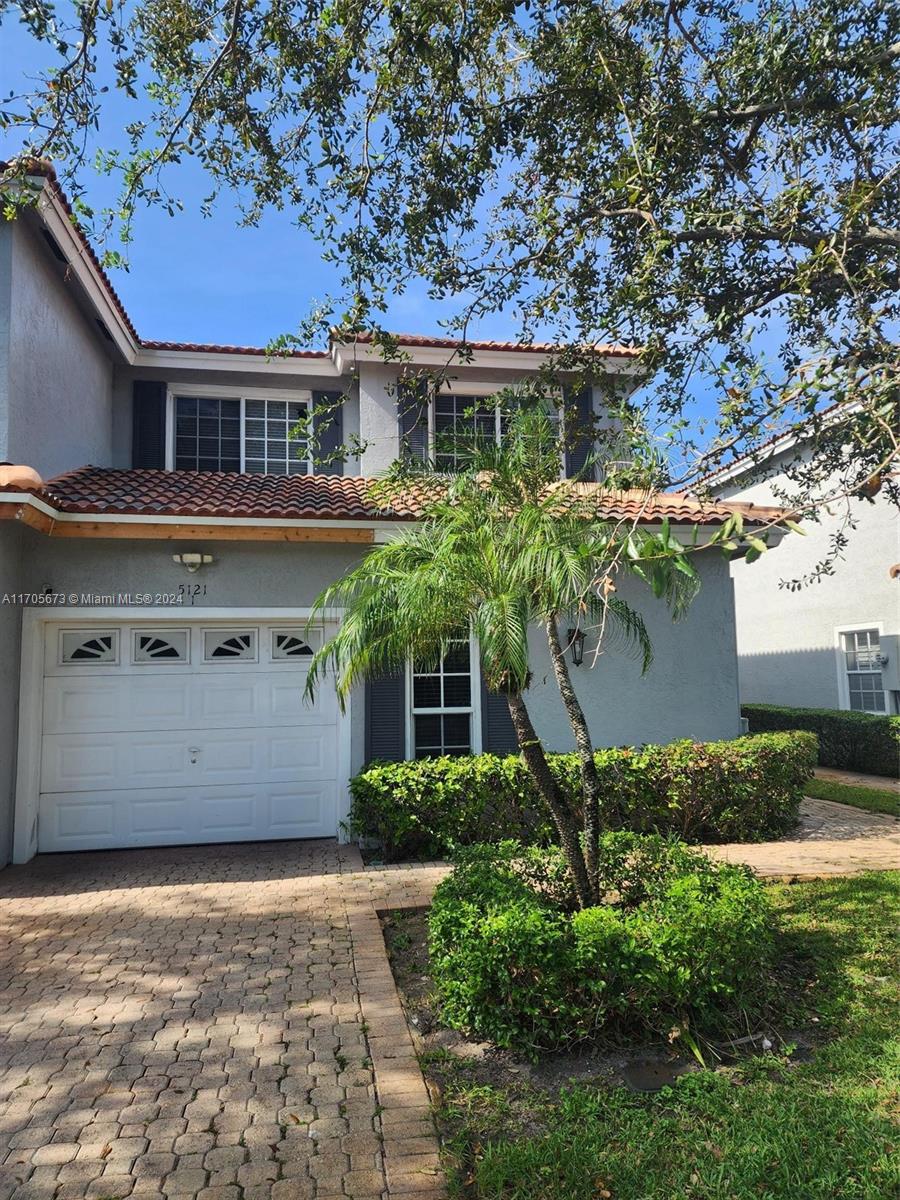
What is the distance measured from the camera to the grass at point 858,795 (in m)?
10.6

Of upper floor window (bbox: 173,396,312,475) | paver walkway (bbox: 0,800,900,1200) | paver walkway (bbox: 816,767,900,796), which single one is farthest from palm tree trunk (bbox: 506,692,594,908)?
paver walkway (bbox: 816,767,900,796)

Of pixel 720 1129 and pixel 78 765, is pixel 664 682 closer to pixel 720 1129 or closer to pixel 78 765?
pixel 720 1129

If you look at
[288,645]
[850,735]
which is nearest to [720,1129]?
[288,645]

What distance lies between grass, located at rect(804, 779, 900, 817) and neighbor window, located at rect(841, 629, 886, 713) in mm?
3007

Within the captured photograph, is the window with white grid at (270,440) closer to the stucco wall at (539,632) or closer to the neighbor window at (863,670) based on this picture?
the stucco wall at (539,632)

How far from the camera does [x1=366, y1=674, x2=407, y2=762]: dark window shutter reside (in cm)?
887

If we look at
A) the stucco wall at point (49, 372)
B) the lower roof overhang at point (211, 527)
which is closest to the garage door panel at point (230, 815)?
the lower roof overhang at point (211, 527)

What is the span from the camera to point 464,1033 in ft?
14.5

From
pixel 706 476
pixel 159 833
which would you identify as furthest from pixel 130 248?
pixel 159 833

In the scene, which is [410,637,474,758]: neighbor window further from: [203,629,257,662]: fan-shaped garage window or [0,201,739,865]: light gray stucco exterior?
[203,629,257,662]: fan-shaped garage window

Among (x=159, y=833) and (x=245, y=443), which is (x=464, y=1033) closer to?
(x=159, y=833)

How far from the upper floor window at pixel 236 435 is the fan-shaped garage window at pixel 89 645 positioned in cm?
408

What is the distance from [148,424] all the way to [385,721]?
21.7 feet

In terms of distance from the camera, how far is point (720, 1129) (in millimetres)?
3414
